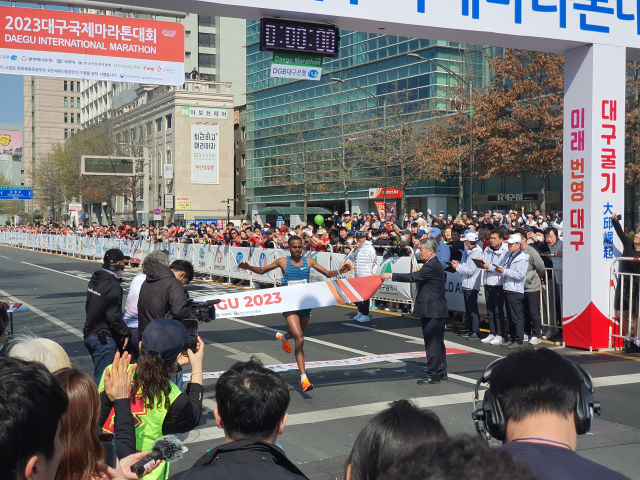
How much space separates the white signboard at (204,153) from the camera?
7031 centimetres

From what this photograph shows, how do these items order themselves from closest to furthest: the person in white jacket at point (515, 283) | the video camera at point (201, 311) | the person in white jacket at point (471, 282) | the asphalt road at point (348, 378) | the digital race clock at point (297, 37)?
1. the video camera at point (201, 311)
2. the asphalt road at point (348, 378)
3. the digital race clock at point (297, 37)
4. the person in white jacket at point (515, 283)
5. the person in white jacket at point (471, 282)

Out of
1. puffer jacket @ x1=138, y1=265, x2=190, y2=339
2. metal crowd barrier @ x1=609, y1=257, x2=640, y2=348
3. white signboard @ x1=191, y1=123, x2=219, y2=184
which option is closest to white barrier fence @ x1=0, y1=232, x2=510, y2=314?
metal crowd barrier @ x1=609, y1=257, x2=640, y2=348

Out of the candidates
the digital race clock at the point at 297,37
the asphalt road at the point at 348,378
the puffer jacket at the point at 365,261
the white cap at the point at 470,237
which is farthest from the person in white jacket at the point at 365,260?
the digital race clock at the point at 297,37

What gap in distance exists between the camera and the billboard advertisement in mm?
147875

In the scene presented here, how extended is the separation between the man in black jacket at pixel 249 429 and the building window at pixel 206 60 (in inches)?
3574

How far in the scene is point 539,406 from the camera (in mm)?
2111

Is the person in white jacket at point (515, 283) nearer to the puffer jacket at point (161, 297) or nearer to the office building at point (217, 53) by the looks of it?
the puffer jacket at point (161, 297)

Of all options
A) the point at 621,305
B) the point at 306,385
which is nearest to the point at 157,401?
the point at 306,385

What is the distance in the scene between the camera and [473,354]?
10.5 metres

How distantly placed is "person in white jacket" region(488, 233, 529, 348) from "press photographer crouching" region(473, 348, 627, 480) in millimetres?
9089

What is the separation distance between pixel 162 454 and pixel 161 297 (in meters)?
3.23

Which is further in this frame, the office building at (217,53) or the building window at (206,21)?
the building window at (206,21)

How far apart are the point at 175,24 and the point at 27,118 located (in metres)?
145

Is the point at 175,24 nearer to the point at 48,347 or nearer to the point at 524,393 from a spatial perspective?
the point at 48,347
